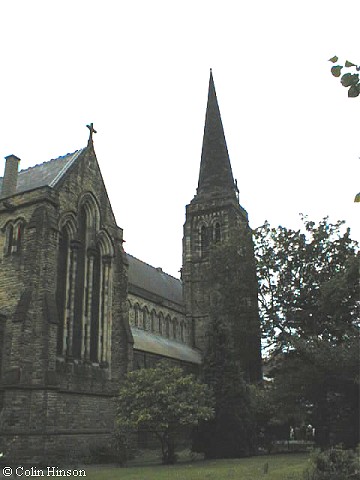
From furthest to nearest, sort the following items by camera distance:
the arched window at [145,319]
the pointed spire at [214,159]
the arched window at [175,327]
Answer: the pointed spire at [214,159], the arched window at [175,327], the arched window at [145,319]

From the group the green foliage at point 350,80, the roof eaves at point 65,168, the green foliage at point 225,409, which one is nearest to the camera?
the green foliage at point 350,80

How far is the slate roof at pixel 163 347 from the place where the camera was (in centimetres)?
3707

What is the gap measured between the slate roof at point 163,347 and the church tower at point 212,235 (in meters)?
1.96

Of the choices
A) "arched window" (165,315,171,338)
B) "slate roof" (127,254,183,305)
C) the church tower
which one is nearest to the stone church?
the church tower

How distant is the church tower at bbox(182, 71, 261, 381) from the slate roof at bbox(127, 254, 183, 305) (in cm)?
181

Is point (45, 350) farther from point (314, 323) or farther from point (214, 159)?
point (214, 159)

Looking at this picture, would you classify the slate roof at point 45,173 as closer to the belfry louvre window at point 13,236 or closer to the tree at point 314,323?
the belfry louvre window at point 13,236

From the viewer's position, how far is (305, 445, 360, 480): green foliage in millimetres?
9859

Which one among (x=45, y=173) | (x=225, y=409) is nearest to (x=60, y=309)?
(x=45, y=173)

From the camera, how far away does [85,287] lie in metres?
24.6

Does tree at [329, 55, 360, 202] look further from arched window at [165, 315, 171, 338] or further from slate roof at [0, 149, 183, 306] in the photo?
arched window at [165, 315, 171, 338]

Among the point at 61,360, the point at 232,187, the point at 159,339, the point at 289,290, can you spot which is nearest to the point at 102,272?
the point at 61,360

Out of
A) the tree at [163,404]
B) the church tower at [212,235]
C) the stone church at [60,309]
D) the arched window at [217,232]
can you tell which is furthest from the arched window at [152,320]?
the tree at [163,404]

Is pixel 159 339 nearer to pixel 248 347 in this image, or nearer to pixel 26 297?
pixel 248 347
